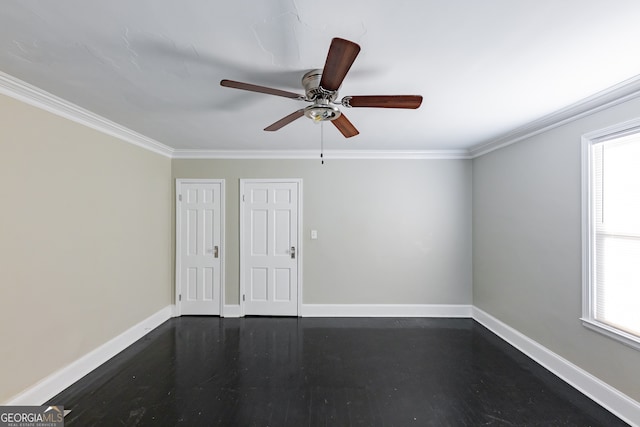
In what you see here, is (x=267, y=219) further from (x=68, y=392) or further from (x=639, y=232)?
(x=639, y=232)

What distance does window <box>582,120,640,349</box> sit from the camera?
1971 mm

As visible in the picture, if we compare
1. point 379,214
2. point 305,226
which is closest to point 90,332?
point 305,226

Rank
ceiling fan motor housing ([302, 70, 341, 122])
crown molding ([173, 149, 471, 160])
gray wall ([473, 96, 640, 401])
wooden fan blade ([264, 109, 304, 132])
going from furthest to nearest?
crown molding ([173, 149, 471, 160]) < gray wall ([473, 96, 640, 401]) < wooden fan blade ([264, 109, 304, 132]) < ceiling fan motor housing ([302, 70, 341, 122])

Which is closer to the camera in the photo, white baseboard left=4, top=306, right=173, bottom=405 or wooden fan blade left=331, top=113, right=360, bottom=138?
wooden fan blade left=331, top=113, right=360, bottom=138

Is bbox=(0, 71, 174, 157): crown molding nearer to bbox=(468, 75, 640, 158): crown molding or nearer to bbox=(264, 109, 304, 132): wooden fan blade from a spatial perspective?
bbox=(264, 109, 304, 132): wooden fan blade

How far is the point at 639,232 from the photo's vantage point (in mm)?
1944

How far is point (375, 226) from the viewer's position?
3.94 m

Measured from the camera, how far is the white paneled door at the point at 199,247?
390cm

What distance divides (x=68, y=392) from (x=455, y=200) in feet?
15.3

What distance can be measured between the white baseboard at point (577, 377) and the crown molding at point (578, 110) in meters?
2.13

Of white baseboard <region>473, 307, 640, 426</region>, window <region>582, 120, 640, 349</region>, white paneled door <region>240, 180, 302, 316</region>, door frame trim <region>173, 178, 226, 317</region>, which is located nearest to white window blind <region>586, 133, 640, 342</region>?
window <region>582, 120, 640, 349</region>

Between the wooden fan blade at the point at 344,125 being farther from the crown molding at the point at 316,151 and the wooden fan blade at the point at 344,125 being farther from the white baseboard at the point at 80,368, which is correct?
the white baseboard at the point at 80,368

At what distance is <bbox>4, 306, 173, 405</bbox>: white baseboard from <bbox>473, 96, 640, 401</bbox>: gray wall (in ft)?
14.2

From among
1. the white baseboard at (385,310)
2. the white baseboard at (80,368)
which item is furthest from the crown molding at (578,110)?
the white baseboard at (80,368)
